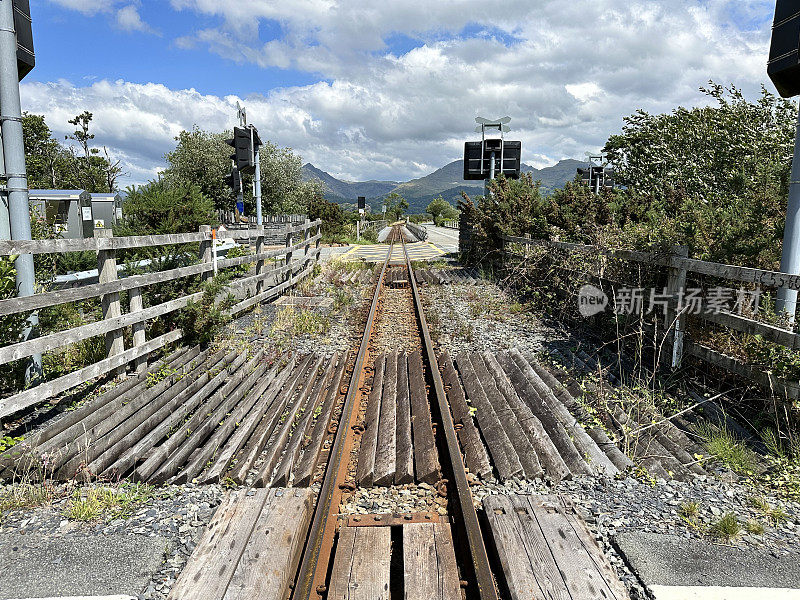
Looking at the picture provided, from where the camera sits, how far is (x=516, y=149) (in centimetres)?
2103

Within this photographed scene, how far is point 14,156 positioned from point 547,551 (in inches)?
232

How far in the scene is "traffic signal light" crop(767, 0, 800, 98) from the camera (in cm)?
507

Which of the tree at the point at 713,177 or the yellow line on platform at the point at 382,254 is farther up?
the tree at the point at 713,177

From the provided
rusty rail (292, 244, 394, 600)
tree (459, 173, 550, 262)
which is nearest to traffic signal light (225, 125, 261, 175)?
tree (459, 173, 550, 262)

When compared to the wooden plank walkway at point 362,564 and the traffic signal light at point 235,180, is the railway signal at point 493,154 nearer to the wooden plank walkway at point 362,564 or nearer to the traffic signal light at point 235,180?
the traffic signal light at point 235,180

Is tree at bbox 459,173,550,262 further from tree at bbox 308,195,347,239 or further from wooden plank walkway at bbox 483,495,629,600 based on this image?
tree at bbox 308,195,347,239

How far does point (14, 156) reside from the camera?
5512 millimetres

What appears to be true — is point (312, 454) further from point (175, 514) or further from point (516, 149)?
point (516, 149)

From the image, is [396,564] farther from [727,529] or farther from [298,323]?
[298,323]

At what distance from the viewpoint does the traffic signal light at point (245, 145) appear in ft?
41.5

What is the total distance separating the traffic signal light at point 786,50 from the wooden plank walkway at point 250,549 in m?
5.63

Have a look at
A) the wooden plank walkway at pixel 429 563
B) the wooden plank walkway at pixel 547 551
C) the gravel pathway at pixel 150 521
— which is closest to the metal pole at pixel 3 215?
the gravel pathway at pixel 150 521

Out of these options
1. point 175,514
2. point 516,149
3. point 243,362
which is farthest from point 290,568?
point 516,149

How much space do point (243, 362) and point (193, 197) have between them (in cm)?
Result: 325
